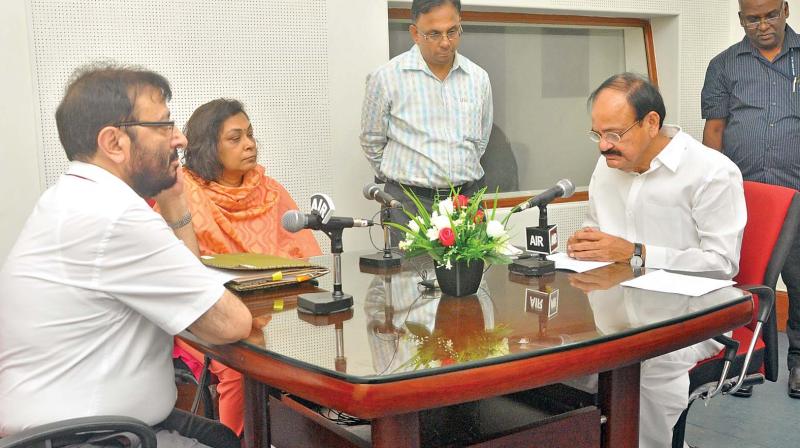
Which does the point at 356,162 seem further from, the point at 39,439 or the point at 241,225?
the point at 39,439

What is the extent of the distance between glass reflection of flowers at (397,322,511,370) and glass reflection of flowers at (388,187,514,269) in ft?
0.95

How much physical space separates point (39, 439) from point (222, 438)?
0.62 meters

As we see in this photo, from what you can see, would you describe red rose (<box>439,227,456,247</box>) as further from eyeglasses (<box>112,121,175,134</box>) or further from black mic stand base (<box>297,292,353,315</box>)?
eyeglasses (<box>112,121,175,134</box>)

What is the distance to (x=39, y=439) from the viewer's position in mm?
1556

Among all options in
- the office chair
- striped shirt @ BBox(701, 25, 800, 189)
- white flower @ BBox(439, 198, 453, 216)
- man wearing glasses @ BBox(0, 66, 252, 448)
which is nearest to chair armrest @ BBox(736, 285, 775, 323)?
the office chair

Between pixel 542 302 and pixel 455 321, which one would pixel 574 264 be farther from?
pixel 455 321

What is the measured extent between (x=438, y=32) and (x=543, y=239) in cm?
162

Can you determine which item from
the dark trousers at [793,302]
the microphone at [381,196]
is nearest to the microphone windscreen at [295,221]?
the microphone at [381,196]

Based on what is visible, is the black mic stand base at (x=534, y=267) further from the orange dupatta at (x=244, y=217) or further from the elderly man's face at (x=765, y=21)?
the elderly man's face at (x=765, y=21)

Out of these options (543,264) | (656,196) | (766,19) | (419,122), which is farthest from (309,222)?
(766,19)

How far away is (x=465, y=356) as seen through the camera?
5.62 ft

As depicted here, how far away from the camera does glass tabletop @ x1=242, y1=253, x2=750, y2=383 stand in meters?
1.71

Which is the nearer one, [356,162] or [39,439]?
[39,439]

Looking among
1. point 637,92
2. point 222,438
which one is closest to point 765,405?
point 637,92
